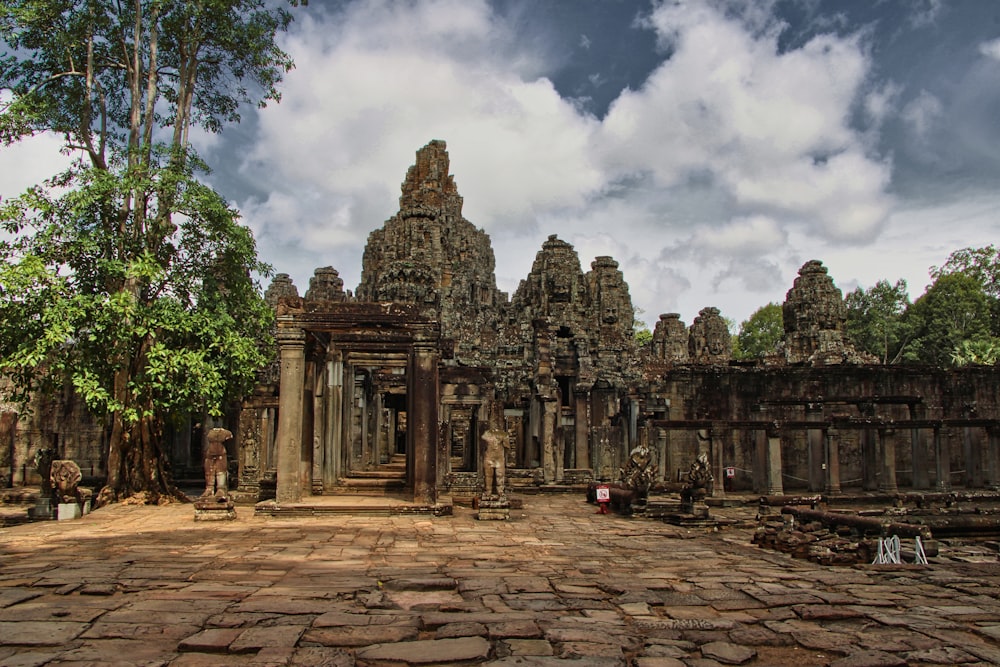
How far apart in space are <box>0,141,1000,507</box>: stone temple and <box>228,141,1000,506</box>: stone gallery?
0.06 meters

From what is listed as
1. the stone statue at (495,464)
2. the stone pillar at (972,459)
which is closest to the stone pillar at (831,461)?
the stone pillar at (972,459)

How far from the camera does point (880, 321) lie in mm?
40219

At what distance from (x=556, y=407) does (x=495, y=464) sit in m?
7.81

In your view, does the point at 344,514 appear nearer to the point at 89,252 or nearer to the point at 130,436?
the point at 130,436

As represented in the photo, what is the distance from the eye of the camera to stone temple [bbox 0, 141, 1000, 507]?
13.5 meters

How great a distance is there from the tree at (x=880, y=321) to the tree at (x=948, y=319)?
89 centimetres

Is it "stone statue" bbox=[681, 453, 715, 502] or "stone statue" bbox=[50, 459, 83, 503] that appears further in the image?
"stone statue" bbox=[681, 453, 715, 502]

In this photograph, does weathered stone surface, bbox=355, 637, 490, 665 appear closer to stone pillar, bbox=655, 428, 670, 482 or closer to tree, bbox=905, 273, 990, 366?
stone pillar, bbox=655, 428, 670, 482

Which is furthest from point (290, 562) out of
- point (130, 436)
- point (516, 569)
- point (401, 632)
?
point (130, 436)

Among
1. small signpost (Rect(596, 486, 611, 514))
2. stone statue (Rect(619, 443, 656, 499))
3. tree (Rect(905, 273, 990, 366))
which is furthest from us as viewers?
tree (Rect(905, 273, 990, 366))

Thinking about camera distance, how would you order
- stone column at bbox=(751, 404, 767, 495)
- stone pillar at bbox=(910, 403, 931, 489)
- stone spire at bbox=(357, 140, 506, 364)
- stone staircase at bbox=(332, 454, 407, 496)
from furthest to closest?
stone spire at bbox=(357, 140, 506, 364), stone column at bbox=(751, 404, 767, 495), stone pillar at bbox=(910, 403, 931, 489), stone staircase at bbox=(332, 454, 407, 496)

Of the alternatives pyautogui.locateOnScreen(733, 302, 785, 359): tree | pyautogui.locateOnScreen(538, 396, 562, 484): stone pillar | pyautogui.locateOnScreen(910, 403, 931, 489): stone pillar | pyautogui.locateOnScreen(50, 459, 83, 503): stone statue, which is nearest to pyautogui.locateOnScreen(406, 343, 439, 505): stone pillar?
pyautogui.locateOnScreen(50, 459, 83, 503): stone statue

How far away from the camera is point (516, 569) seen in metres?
7.57

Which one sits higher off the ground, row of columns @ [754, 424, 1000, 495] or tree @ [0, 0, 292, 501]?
tree @ [0, 0, 292, 501]
